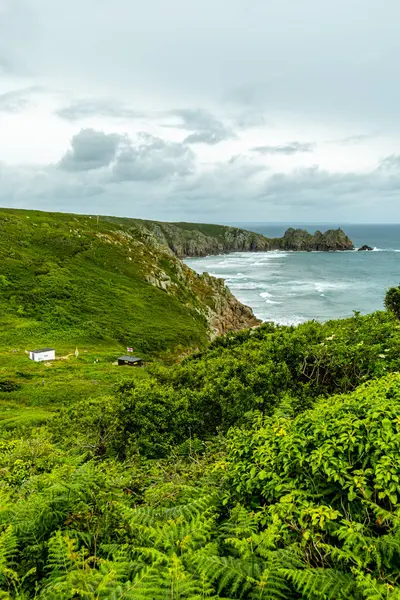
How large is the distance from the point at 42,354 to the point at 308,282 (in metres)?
92.9

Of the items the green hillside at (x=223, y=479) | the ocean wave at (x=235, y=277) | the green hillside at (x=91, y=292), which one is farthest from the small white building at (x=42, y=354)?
the ocean wave at (x=235, y=277)

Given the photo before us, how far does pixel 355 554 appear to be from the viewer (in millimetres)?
4363

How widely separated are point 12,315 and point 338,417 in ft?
169

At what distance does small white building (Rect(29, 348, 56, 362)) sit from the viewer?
39719 mm

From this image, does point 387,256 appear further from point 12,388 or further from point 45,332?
point 12,388

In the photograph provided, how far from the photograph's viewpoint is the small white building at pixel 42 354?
39.7 meters

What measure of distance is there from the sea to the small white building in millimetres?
43333

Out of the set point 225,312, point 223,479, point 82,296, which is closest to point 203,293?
point 225,312

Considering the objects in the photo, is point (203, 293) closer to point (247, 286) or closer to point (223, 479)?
point (247, 286)

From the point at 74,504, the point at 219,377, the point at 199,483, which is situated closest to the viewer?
the point at 74,504

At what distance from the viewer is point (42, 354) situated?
40.0 metres

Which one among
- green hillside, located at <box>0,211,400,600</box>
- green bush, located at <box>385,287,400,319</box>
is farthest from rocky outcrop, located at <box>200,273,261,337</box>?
green hillside, located at <box>0,211,400,600</box>

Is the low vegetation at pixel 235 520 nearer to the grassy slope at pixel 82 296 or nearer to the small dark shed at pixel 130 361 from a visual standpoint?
the small dark shed at pixel 130 361

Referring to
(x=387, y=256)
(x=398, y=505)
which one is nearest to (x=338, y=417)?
(x=398, y=505)
